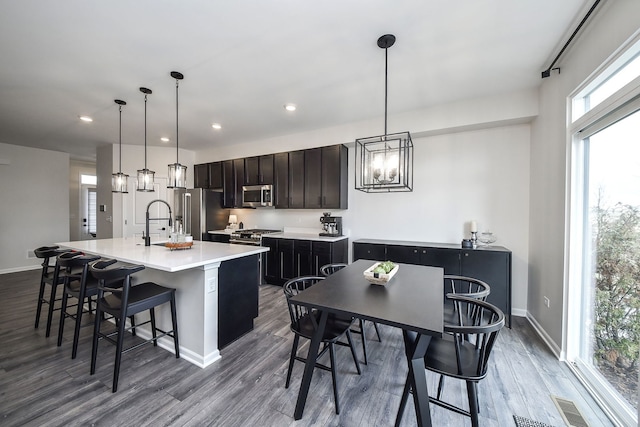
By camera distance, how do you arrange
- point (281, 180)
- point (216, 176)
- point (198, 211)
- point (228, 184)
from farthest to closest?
point (216, 176) → point (228, 184) → point (198, 211) → point (281, 180)

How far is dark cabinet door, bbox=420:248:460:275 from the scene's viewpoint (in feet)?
10.6

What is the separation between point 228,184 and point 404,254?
12.5 feet

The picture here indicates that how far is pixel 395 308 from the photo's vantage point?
57.9 inches

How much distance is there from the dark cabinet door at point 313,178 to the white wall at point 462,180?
28 centimetres

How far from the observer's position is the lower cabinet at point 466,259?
2994mm

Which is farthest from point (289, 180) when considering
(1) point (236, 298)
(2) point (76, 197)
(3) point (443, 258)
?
(2) point (76, 197)

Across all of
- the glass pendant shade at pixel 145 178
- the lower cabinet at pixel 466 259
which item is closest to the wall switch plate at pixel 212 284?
the glass pendant shade at pixel 145 178

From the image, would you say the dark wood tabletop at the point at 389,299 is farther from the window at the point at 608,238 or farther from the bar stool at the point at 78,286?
the bar stool at the point at 78,286

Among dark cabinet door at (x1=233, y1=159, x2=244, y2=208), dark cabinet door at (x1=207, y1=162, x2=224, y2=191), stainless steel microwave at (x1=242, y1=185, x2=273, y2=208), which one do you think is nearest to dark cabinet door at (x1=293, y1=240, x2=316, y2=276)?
stainless steel microwave at (x1=242, y1=185, x2=273, y2=208)

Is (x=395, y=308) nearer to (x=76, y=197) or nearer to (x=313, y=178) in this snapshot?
(x=313, y=178)

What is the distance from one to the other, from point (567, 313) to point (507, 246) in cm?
127

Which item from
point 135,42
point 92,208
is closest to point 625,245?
point 135,42

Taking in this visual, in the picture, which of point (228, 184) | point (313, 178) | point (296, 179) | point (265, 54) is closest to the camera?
point (265, 54)

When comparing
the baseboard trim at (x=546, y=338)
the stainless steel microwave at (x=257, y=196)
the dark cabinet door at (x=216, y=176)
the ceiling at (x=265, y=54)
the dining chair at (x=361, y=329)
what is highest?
the ceiling at (x=265, y=54)
